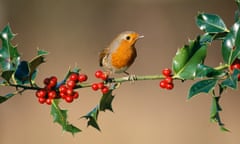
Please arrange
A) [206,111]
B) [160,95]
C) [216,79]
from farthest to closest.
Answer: [160,95]
[206,111]
[216,79]

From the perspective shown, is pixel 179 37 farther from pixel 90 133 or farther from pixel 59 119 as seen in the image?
pixel 59 119

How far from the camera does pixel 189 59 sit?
1716mm

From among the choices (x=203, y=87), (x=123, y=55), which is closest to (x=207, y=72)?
(x=203, y=87)

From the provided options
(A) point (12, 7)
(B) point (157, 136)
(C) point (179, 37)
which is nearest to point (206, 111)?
(B) point (157, 136)

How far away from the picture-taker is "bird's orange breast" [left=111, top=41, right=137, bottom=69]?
8.65 ft

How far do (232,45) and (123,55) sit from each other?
112cm

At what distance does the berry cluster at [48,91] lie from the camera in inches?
69.4

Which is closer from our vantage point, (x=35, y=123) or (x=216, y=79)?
(x=216, y=79)

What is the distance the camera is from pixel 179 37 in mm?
7430

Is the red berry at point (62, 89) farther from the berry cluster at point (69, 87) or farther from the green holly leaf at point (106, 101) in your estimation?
Result: the green holly leaf at point (106, 101)

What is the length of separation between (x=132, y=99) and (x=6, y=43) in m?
5.44

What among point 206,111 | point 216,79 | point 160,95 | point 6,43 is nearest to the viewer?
point 216,79

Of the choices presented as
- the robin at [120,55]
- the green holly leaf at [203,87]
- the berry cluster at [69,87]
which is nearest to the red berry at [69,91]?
the berry cluster at [69,87]

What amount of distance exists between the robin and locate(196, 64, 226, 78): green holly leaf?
1.06m
